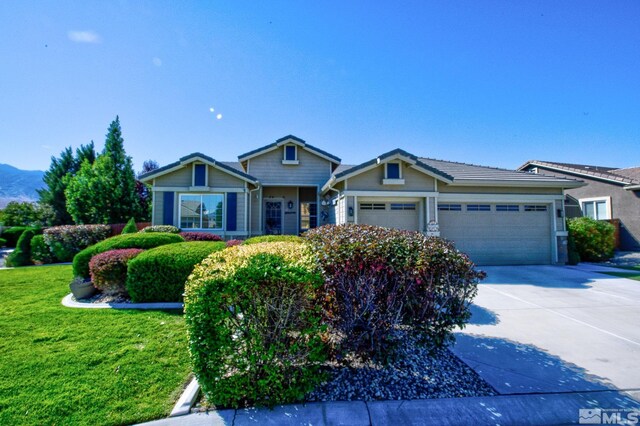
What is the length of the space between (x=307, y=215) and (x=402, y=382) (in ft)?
41.5

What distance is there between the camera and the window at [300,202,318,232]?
599 inches

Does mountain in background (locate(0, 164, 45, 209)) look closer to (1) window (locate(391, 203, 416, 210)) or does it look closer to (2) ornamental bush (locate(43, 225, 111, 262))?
(2) ornamental bush (locate(43, 225, 111, 262))

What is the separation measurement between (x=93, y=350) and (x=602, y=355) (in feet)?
23.0

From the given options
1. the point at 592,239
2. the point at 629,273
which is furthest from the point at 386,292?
the point at 592,239

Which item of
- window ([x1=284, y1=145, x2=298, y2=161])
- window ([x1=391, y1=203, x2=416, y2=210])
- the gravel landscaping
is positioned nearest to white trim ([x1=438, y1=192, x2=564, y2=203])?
window ([x1=391, y1=203, x2=416, y2=210])

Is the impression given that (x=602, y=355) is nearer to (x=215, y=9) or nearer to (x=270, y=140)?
(x=215, y=9)

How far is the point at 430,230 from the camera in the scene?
9.94 m

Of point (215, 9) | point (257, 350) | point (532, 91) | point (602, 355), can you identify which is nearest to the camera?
point (257, 350)

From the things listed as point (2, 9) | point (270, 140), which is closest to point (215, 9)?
point (2, 9)

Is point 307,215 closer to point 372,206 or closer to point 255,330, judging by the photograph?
point 372,206

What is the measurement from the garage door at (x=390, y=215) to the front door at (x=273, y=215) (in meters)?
6.24

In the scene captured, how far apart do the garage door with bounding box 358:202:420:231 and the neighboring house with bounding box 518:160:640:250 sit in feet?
33.8
